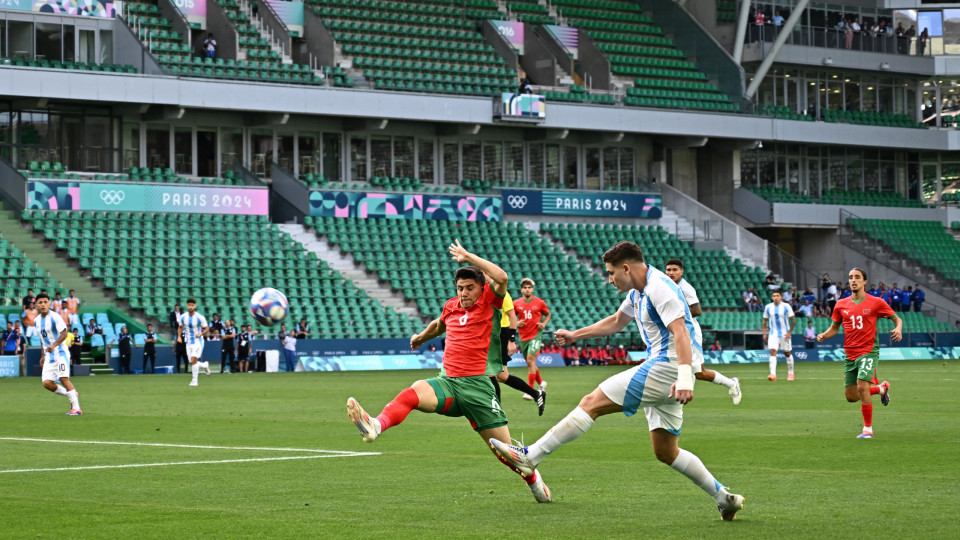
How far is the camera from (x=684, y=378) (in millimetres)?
9914

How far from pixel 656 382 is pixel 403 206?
44692 millimetres

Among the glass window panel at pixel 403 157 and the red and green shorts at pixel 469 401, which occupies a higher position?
the glass window panel at pixel 403 157

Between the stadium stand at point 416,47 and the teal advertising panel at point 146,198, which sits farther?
the stadium stand at point 416,47

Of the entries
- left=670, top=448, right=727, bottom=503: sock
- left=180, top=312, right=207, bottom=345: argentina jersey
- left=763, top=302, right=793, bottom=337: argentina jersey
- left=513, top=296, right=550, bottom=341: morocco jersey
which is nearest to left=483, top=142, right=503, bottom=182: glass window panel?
left=180, top=312, right=207, bottom=345: argentina jersey

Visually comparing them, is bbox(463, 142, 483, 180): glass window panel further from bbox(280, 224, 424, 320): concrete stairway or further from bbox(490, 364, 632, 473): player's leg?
bbox(490, 364, 632, 473): player's leg

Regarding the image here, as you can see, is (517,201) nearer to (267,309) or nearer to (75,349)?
(75,349)

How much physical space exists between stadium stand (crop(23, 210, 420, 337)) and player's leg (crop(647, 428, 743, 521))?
3475 cm

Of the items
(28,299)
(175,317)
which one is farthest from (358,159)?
(28,299)

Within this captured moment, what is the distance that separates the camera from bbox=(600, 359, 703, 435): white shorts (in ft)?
34.2

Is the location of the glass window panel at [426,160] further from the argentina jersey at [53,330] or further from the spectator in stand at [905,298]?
the argentina jersey at [53,330]

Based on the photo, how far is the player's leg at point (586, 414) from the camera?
10.5 meters

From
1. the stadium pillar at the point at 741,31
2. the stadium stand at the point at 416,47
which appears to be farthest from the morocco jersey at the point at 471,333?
the stadium pillar at the point at 741,31

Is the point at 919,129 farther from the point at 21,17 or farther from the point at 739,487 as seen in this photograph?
the point at 739,487

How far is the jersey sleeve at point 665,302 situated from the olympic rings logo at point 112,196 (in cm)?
4033
